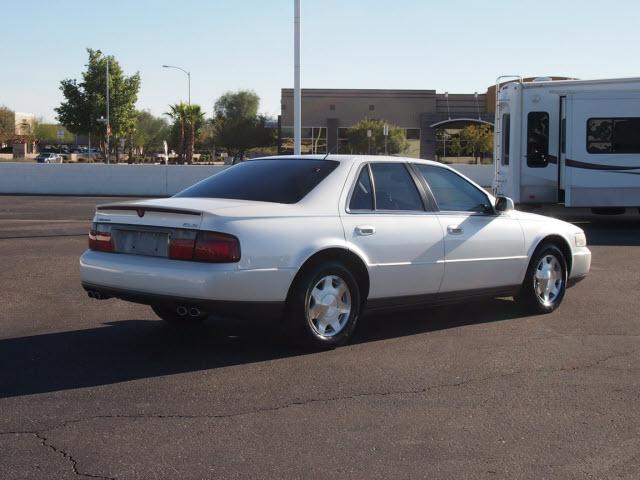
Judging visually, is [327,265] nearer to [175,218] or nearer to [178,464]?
[175,218]

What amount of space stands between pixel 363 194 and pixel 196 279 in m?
1.73

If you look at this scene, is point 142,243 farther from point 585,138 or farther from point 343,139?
point 343,139

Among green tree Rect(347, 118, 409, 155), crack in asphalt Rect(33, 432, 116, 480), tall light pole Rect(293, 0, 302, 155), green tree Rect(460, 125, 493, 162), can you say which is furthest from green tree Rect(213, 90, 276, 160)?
crack in asphalt Rect(33, 432, 116, 480)

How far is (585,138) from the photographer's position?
60.7 ft

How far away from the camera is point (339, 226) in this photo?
6.94 m

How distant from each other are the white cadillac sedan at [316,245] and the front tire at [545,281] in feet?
0.07

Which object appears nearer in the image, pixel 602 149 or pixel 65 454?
pixel 65 454

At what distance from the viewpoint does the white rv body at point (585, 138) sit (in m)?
18.5

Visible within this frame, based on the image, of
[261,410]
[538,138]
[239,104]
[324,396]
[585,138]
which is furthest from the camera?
[239,104]

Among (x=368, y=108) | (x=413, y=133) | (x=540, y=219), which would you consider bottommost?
(x=540, y=219)

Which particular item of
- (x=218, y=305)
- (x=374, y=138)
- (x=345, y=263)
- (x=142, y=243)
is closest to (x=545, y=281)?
(x=345, y=263)

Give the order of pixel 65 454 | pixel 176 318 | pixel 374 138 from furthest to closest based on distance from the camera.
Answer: pixel 374 138
pixel 176 318
pixel 65 454

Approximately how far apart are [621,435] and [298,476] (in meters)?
1.89

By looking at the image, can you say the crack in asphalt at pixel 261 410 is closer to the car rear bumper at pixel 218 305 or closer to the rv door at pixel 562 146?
the car rear bumper at pixel 218 305
